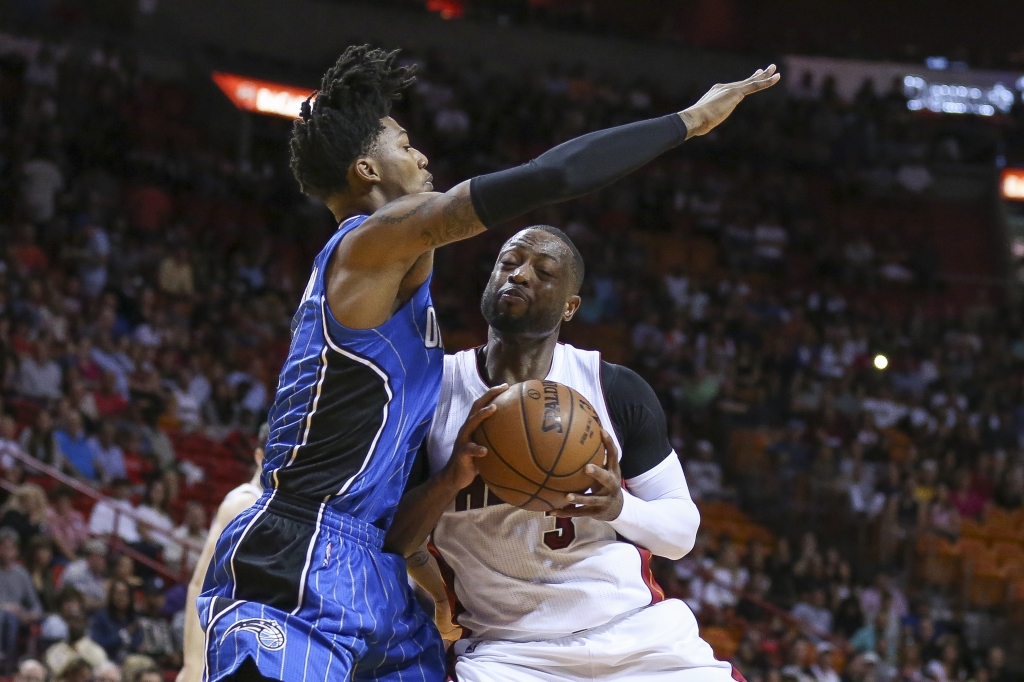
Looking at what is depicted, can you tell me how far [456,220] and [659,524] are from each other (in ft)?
3.49

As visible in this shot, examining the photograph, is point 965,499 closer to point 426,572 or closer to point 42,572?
point 42,572

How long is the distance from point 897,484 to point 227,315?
7.33 meters

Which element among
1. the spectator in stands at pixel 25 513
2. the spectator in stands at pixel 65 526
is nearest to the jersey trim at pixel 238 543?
the spectator in stands at pixel 25 513

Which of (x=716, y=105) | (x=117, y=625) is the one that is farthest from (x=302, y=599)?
(x=117, y=625)

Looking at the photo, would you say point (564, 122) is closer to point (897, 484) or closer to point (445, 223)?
point (897, 484)

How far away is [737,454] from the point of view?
13.2m

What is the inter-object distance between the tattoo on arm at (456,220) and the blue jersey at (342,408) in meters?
0.27

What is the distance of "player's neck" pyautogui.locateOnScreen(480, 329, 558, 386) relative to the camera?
139 inches

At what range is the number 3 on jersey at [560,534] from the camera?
333cm

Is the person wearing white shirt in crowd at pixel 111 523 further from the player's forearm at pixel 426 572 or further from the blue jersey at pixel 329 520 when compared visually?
the blue jersey at pixel 329 520

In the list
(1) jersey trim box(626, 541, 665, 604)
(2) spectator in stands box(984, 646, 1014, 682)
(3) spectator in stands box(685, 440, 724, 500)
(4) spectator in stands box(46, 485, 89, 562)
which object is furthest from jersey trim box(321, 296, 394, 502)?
(3) spectator in stands box(685, 440, 724, 500)

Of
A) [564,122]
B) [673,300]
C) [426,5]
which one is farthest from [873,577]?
[426,5]

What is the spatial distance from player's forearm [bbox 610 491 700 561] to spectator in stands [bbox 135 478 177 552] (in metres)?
6.14

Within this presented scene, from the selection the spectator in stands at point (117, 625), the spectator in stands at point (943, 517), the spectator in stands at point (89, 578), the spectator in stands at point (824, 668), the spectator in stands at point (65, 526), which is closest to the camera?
the spectator in stands at point (117, 625)
